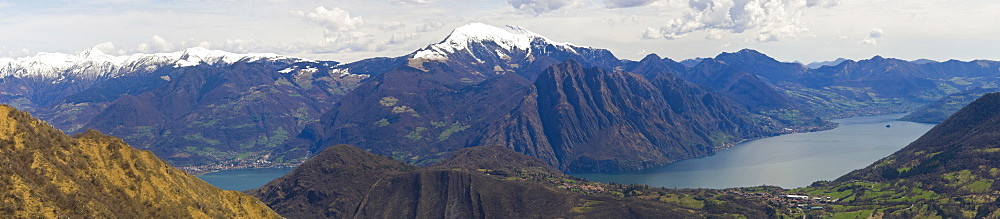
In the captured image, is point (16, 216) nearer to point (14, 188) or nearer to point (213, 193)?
point (14, 188)

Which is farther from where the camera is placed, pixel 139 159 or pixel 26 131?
pixel 139 159

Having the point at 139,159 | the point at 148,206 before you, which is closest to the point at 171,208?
the point at 148,206

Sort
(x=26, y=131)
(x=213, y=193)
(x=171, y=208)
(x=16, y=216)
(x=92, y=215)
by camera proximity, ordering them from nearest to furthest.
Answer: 1. (x=16, y=216)
2. (x=92, y=215)
3. (x=26, y=131)
4. (x=171, y=208)
5. (x=213, y=193)

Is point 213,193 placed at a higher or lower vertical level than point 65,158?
lower

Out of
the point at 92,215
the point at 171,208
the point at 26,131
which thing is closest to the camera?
the point at 92,215

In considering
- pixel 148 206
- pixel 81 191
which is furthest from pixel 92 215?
pixel 148 206

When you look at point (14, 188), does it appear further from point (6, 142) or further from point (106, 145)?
point (106, 145)
